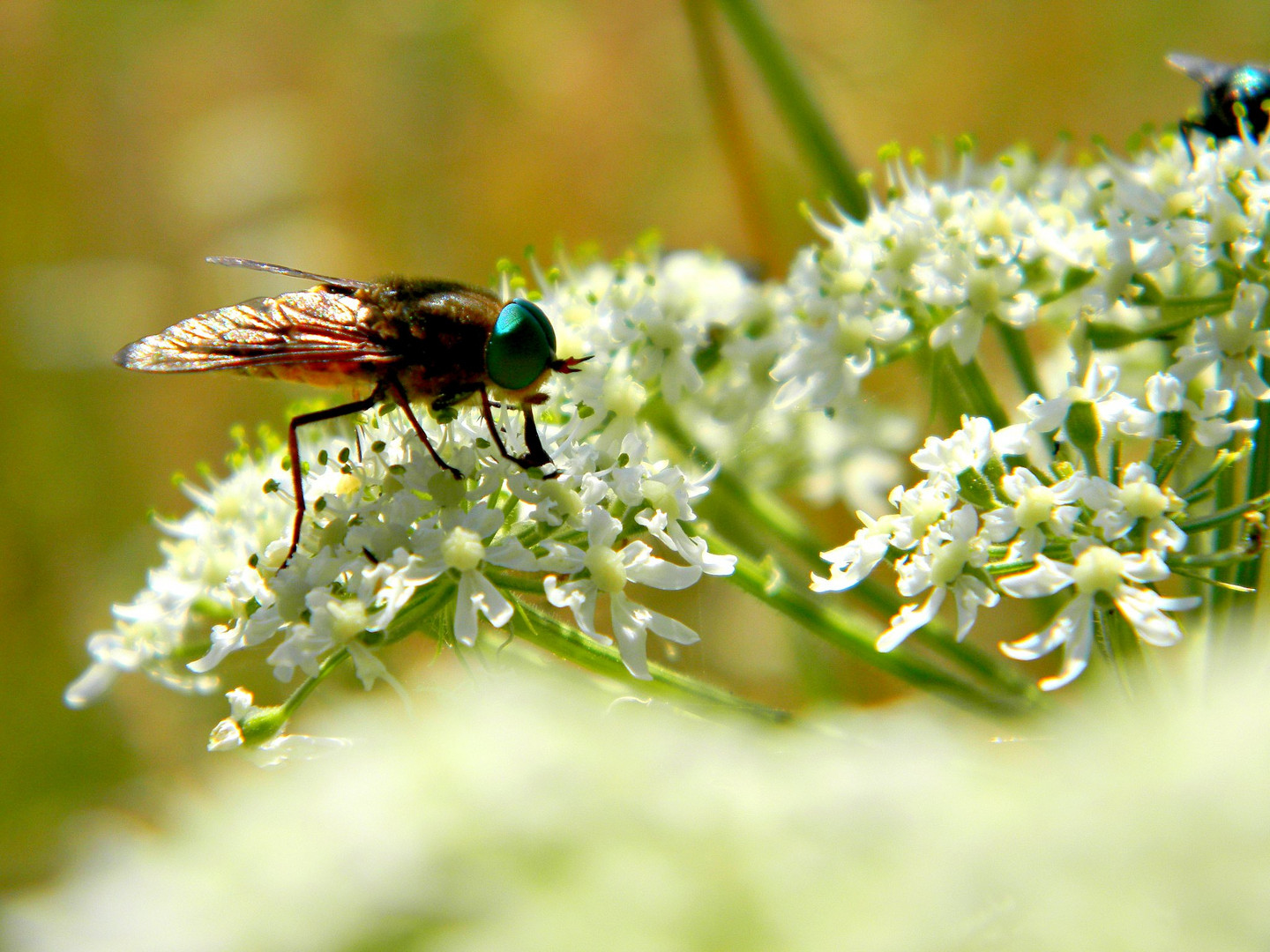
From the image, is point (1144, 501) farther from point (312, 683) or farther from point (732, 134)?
point (732, 134)

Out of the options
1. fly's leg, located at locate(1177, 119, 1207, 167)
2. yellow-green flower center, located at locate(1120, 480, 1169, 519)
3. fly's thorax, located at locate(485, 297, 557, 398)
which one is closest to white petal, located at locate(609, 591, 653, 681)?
fly's thorax, located at locate(485, 297, 557, 398)

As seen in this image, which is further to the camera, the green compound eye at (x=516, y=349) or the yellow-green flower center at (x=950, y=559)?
the green compound eye at (x=516, y=349)

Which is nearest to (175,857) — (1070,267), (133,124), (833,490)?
(1070,267)

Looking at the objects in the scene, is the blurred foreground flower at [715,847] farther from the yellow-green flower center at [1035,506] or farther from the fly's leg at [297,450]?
the fly's leg at [297,450]

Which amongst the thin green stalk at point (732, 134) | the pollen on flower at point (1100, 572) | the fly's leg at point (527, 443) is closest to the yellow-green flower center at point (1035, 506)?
the pollen on flower at point (1100, 572)

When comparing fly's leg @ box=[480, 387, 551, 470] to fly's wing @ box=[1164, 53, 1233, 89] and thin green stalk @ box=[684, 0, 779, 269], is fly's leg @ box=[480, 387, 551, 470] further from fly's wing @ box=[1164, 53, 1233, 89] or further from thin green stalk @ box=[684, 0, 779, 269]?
fly's wing @ box=[1164, 53, 1233, 89]
